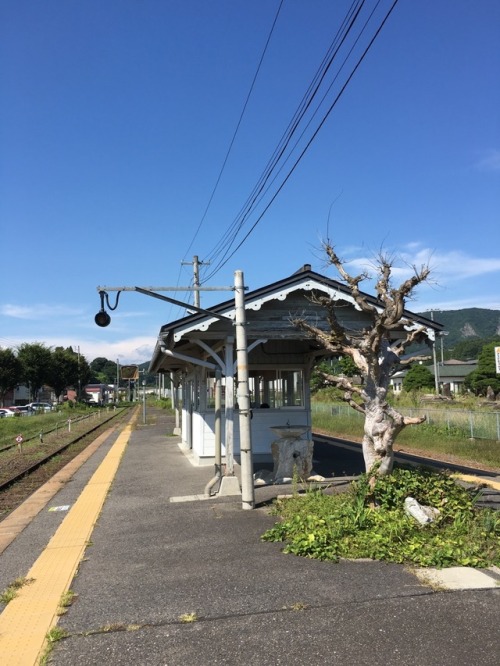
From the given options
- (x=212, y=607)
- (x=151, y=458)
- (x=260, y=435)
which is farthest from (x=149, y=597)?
(x=151, y=458)

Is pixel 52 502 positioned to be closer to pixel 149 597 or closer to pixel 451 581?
pixel 149 597

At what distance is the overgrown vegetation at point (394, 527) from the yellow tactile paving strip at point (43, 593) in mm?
2328

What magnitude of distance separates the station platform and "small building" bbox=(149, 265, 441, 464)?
11.8ft

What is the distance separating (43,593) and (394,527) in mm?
3769

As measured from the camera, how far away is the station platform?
3.72 m

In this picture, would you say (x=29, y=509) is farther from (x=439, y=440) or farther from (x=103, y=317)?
(x=439, y=440)

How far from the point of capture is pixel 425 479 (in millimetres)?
7070

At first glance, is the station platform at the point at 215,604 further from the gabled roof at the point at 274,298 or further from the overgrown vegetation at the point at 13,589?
the gabled roof at the point at 274,298

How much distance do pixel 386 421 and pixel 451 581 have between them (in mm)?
2691

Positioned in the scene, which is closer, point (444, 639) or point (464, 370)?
point (444, 639)

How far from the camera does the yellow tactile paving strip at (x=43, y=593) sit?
12.8 feet

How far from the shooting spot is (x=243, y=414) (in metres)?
8.41

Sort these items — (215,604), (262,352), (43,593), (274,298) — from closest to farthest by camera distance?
(215,604)
(43,593)
(274,298)
(262,352)

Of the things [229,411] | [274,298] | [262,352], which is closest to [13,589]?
[229,411]
